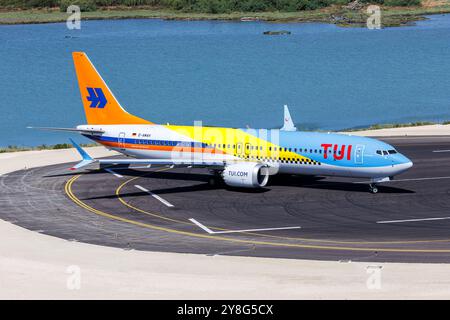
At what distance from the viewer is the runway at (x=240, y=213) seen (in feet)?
173

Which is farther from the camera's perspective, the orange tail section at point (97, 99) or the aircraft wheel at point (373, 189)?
the orange tail section at point (97, 99)

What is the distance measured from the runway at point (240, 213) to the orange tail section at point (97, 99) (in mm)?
4985

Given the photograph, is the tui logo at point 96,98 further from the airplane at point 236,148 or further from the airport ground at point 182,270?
the airport ground at point 182,270

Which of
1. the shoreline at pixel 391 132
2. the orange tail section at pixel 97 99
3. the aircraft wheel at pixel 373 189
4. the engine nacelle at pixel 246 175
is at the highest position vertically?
the orange tail section at pixel 97 99

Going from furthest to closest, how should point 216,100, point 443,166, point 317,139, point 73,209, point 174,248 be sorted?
point 216,100
point 443,166
point 317,139
point 73,209
point 174,248

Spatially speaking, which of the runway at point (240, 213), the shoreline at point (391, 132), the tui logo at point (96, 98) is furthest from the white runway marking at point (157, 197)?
the shoreline at point (391, 132)

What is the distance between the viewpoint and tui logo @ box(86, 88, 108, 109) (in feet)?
250

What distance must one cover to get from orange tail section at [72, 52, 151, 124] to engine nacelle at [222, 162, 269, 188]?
36.0ft

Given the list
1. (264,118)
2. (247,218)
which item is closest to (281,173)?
(247,218)

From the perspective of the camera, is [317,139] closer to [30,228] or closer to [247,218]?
[247,218]

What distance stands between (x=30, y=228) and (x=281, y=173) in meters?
21.4

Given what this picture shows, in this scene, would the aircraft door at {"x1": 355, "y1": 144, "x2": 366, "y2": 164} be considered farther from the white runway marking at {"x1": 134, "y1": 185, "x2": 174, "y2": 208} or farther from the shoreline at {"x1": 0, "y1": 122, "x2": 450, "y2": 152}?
the shoreline at {"x1": 0, "y1": 122, "x2": 450, "y2": 152}

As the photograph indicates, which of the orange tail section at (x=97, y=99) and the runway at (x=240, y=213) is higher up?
the orange tail section at (x=97, y=99)

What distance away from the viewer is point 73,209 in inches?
2518
